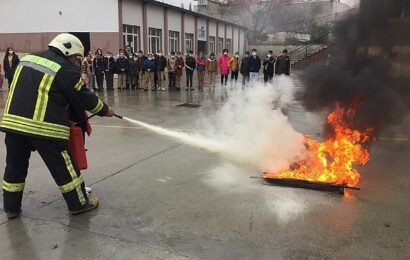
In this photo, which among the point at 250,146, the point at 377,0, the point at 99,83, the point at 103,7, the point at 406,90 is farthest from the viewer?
the point at 103,7

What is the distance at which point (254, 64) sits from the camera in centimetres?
1664

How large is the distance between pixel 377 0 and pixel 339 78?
1.07 meters

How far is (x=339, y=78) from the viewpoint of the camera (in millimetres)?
A: 5508

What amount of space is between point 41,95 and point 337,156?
3502 millimetres

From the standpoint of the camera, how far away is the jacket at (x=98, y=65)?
53.9ft

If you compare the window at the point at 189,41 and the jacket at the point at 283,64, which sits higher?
the window at the point at 189,41

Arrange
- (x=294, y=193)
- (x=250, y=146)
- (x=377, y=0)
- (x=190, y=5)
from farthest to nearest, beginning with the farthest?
(x=190, y=5), (x=250, y=146), (x=377, y=0), (x=294, y=193)

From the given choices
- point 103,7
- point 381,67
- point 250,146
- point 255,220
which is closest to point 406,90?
point 381,67

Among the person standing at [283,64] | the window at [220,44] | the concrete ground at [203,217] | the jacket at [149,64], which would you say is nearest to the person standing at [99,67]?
the jacket at [149,64]

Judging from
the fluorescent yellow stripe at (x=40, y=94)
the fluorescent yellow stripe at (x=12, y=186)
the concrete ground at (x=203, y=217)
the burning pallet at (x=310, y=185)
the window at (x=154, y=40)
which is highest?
the window at (x=154, y=40)

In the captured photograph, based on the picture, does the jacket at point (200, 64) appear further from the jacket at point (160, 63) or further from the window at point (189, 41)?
the window at point (189, 41)

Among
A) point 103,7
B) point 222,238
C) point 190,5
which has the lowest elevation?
point 222,238

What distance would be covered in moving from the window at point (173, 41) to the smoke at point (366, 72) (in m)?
23.2

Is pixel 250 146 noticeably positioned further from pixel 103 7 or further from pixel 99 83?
pixel 103 7
